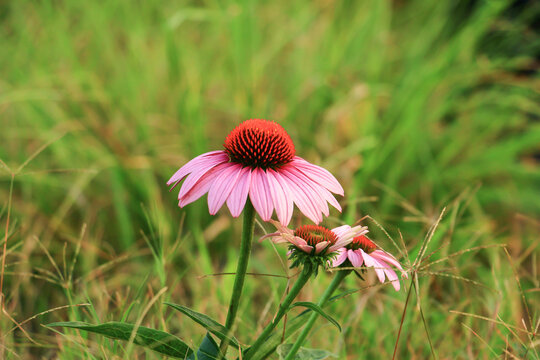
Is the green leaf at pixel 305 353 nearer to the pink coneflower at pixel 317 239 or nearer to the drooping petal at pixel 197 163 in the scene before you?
the pink coneflower at pixel 317 239

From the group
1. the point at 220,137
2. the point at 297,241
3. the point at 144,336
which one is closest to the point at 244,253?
the point at 297,241

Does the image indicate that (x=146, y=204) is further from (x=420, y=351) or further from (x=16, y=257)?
(x=420, y=351)

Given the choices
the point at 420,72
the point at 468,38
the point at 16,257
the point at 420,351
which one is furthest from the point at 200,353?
the point at 468,38

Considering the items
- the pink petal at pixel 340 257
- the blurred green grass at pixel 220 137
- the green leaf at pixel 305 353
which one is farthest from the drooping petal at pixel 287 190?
the blurred green grass at pixel 220 137

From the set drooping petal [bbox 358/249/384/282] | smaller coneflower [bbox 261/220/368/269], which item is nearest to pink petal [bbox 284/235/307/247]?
smaller coneflower [bbox 261/220/368/269]

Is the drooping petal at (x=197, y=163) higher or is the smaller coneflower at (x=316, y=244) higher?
the drooping petal at (x=197, y=163)

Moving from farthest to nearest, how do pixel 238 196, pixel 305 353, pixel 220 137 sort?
pixel 220 137, pixel 305 353, pixel 238 196

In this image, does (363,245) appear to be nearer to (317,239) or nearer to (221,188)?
(317,239)

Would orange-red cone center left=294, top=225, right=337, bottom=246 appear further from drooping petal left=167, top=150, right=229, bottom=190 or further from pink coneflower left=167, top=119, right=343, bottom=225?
drooping petal left=167, top=150, right=229, bottom=190
